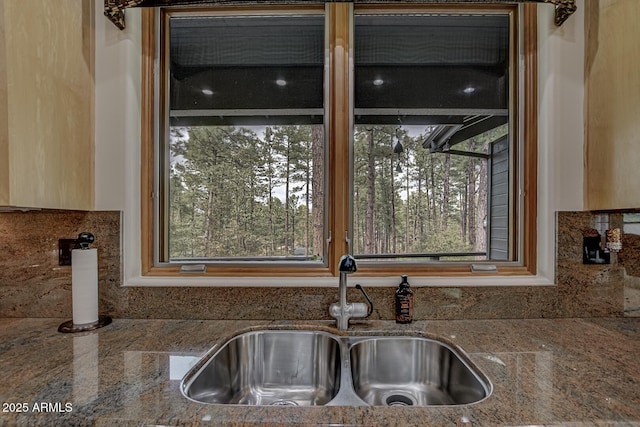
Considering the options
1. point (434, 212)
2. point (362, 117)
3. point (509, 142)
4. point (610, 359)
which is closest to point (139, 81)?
point (362, 117)

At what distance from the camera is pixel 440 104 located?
146cm

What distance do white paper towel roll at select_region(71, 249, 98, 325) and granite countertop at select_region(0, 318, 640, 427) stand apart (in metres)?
0.08

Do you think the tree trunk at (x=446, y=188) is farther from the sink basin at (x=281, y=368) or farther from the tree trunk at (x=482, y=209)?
the sink basin at (x=281, y=368)

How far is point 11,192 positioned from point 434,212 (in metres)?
1.55

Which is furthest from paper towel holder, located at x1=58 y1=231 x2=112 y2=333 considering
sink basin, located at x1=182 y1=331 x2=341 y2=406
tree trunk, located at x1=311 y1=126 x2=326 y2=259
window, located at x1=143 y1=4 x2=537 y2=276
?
tree trunk, located at x1=311 y1=126 x2=326 y2=259

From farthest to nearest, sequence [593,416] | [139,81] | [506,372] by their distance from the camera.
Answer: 1. [139,81]
2. [506,372]
3. [593,416]

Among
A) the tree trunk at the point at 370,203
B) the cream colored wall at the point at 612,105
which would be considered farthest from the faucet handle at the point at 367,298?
the cream colored wall at the point at 612,105

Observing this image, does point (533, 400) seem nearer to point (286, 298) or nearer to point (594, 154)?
point (286, 298)

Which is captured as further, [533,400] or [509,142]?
[509,142]

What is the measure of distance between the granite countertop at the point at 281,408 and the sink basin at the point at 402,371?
0.05 metres

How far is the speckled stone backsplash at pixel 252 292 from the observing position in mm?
1322

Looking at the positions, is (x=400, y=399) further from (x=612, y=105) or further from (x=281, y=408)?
(x=612, y=105)

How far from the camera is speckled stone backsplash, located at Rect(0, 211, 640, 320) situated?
1.32 meters

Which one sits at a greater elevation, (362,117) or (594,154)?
(362,117)
